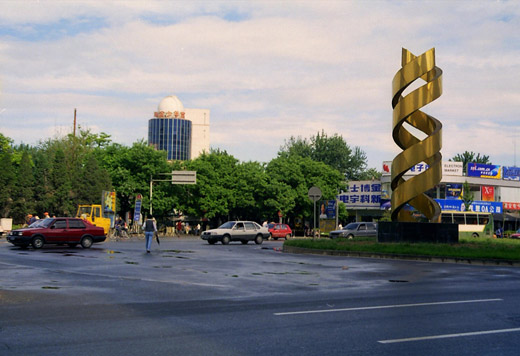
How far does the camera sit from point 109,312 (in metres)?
9.30

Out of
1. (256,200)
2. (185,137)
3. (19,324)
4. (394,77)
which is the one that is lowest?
(19,324)

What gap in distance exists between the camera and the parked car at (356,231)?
40.7 metres

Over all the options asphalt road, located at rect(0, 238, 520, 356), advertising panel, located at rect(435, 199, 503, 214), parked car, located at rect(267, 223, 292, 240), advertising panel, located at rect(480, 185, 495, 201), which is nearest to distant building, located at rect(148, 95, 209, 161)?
advertising panel, located at rect(480, 185, 495, 201)

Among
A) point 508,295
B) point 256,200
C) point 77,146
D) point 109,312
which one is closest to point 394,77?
point 508,295

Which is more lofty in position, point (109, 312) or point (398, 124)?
point (398, 124)

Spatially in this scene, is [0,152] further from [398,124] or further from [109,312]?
[109,312]

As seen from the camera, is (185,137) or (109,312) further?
(185,137)

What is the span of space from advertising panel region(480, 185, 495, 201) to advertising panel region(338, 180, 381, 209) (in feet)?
42.1

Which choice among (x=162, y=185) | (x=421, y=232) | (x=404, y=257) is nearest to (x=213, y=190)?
(x=162, y=185)

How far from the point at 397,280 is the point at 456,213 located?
5597cm

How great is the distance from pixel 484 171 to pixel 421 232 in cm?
5229

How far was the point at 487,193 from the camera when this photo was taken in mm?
76250

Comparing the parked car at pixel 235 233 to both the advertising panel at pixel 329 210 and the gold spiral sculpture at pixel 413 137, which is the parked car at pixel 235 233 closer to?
the gold spiral sculpture at pixel 413 137

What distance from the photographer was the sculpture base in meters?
28.2
